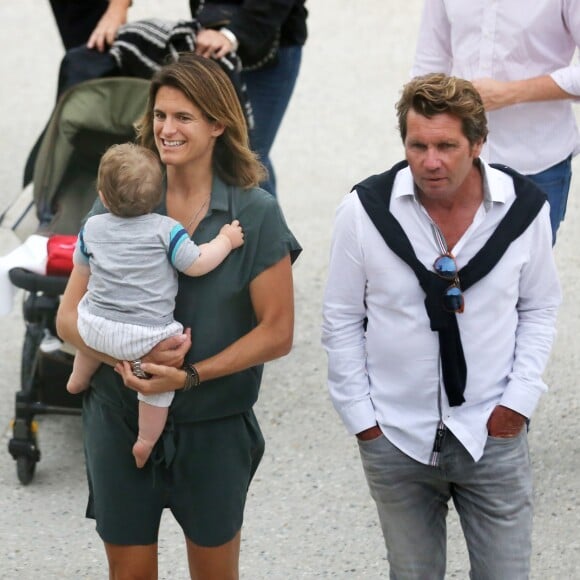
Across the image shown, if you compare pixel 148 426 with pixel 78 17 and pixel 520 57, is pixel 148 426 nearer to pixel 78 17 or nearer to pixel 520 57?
pixel 520 57

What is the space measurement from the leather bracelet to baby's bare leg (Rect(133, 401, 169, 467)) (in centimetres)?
9

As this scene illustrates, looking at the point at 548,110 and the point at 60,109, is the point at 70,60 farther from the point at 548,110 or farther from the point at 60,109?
the point at 548,110

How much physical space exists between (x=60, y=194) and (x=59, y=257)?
736mm

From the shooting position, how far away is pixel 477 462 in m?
3.20

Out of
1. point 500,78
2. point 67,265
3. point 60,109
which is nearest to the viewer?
point 500,78

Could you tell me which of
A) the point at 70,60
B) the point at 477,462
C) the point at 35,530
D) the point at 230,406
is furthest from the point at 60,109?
the point at 477,462

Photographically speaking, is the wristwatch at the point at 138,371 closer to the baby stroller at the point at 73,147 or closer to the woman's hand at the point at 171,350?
the woman's hand at the point at 171,350

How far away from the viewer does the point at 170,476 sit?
331cm

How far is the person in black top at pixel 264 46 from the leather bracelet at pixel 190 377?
2298 mm

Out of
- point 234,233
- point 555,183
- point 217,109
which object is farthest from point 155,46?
point 234,233

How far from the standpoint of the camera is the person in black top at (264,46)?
531 cm

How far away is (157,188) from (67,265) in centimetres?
154

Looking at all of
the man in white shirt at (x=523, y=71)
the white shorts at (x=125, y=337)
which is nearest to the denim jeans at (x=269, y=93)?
the man in white shirt at (x=523, y=71)

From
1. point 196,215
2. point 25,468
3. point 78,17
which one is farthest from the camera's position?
point 78,17
